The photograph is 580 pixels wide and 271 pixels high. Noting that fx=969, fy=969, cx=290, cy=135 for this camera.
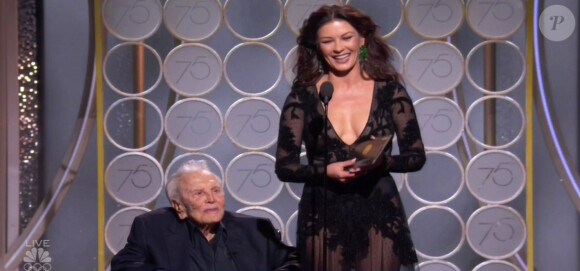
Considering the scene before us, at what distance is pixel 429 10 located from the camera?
480cm

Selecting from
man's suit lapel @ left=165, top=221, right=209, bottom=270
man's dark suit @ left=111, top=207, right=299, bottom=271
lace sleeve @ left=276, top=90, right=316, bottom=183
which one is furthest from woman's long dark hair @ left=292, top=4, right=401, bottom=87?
man's suit lapel @ left=165, top=221, right=209, bottom=270

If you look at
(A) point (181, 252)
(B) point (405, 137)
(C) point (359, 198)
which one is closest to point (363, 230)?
(C) point (359, 198)

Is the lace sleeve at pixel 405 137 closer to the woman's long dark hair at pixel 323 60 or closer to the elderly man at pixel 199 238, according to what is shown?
the woman's long dark hair at pixel 323 60

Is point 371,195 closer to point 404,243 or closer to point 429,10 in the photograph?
point 404,243

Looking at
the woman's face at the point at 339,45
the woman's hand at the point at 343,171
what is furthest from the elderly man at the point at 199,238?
the woman's face at the point at 339,45

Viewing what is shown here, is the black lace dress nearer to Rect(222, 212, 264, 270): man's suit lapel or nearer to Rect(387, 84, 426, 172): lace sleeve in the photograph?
Rect(387, 84, 426, 172): lace sleeve

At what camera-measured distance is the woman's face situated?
4.04 metres

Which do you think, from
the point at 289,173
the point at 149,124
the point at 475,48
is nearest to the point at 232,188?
the point at 149,124

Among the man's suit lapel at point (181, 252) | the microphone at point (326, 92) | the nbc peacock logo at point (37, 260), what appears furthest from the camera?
the nbc peacock logo at point (37, 260)

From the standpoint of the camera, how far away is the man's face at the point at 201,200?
3793 millimetres

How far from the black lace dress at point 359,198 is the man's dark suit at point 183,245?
0.46ft

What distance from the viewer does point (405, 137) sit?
3.90 meters

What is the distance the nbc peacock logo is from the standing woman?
5.36 feet

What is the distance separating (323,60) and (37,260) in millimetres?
1928
